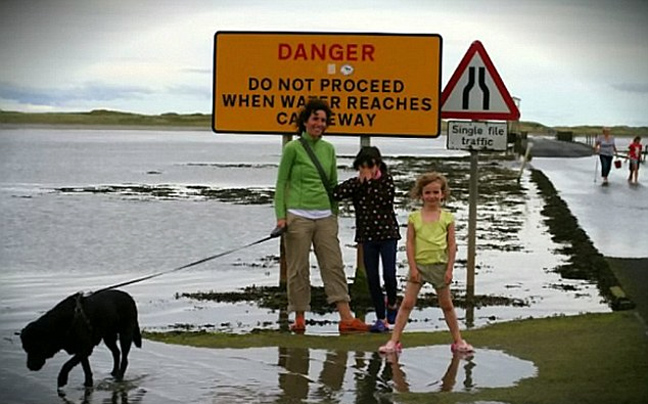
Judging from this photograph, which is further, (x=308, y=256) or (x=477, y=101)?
(x=477, y=101)

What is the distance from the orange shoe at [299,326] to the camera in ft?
39.7

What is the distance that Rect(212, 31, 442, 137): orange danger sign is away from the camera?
560 inches

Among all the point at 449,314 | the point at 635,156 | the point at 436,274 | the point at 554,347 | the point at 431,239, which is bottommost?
the point at 554,347

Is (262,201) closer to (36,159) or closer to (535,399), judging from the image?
(535,399)

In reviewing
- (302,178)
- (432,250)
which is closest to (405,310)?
(432,250)

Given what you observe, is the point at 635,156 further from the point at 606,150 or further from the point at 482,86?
the point at 482,86

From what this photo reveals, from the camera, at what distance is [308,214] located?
39.8 feet

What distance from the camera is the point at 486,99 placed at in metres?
13.8

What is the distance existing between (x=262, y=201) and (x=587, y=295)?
61.4 feet

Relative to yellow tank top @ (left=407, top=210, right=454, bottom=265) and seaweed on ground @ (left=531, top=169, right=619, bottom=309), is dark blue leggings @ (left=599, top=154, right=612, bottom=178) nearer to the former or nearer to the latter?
seaweed on ground @ (left=531, top=169, right=619, bottom=309)

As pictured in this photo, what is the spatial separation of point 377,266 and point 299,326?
3.00 feet

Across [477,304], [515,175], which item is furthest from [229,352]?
[515,175]

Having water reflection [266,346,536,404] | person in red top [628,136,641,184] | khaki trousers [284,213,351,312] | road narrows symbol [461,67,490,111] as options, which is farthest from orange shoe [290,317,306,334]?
person in red top [628,136,641,184]

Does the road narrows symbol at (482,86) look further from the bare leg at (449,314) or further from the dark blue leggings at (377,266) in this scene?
the bare leg at (449,314)
